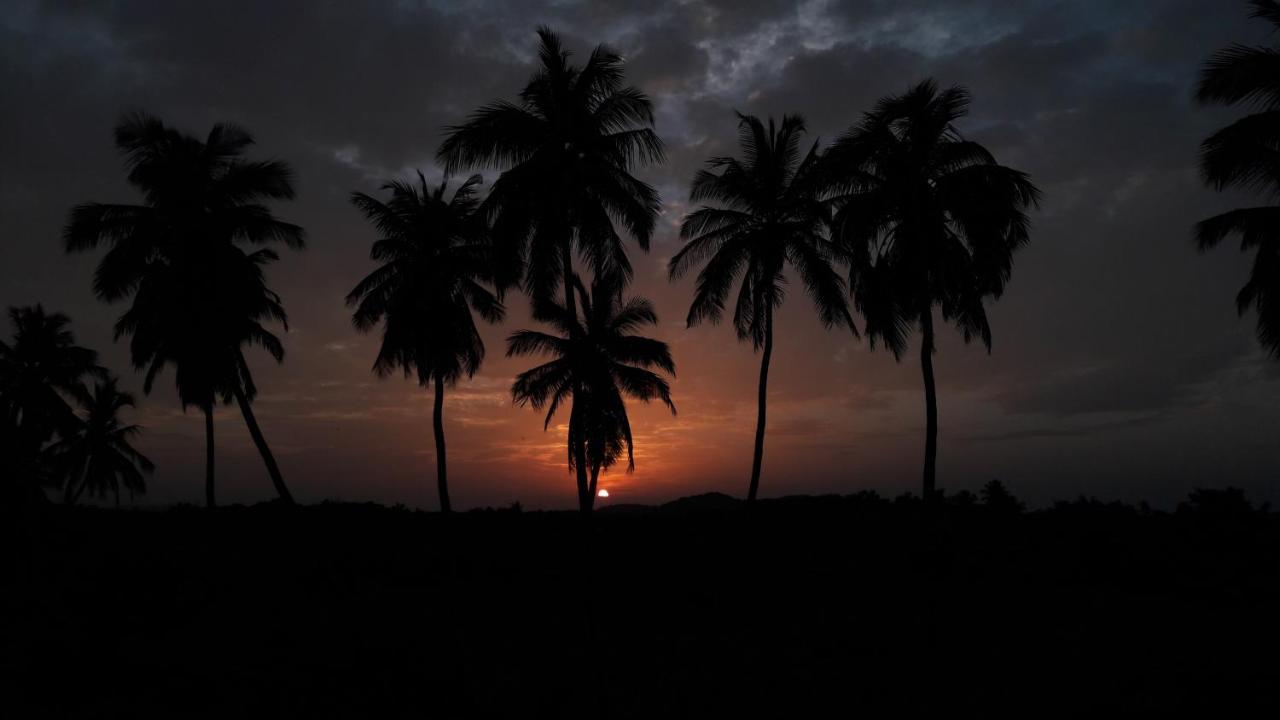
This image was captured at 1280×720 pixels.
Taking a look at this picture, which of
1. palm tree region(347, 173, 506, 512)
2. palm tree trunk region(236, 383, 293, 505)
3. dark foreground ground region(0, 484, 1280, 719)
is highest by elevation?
palm tree region(347, 173, 506, 512)

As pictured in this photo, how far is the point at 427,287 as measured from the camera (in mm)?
27281

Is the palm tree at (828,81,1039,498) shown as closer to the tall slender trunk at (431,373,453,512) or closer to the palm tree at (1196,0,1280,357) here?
the palm tree at (1196,0,1280,357)

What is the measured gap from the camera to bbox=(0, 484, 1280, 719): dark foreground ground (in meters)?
9.42

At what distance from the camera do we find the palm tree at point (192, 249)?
79.1 feet

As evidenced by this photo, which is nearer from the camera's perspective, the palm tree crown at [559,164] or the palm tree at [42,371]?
the palm tree crown at [559,164]

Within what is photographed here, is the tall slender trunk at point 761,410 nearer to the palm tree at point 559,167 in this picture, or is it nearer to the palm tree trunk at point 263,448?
the palm tree at point 559,167

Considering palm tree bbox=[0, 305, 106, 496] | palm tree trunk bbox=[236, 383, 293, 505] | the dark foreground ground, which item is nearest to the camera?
the dark foreground ground

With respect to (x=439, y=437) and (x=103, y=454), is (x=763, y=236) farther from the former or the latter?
(x=103, y=454)

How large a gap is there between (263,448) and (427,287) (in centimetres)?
809

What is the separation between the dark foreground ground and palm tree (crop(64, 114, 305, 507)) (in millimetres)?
7461

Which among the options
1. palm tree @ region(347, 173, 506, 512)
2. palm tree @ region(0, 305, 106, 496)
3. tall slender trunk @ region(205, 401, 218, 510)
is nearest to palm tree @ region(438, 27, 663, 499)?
palm tree @ region(347, 173, 506, 512)

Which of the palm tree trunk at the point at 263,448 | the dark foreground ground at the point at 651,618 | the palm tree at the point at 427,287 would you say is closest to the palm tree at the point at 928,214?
the dark foreground ground at the point at 651,618

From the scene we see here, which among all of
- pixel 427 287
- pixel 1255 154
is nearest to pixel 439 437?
pixel 427 287

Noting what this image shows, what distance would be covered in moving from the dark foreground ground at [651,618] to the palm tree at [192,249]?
7.46 meters
